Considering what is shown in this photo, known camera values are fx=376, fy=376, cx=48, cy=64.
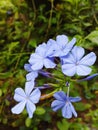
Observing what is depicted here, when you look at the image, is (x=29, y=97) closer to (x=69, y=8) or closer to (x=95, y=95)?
(x=95, y=95)

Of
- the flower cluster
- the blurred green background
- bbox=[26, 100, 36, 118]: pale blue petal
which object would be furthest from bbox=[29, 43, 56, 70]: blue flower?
the blurred green background

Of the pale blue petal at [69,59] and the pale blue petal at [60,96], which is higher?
the pale blue petal at [69,59]

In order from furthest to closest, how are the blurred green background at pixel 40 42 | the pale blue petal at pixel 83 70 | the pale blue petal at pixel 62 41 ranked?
1. the blurred green background at pixel 40 42
2. the pale blue petal at pixel 62 41
3. the pale blue petal at pixel 83 70

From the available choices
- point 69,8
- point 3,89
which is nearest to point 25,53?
point 3,89

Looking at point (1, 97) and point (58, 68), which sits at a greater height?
point (58, 68)

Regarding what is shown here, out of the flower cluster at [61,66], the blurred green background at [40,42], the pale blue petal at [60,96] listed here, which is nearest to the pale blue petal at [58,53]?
the flower cluster at [61,66]

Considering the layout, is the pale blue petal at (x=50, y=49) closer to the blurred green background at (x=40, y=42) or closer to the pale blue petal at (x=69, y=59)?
the pale blue petal at (x=69, y=59)

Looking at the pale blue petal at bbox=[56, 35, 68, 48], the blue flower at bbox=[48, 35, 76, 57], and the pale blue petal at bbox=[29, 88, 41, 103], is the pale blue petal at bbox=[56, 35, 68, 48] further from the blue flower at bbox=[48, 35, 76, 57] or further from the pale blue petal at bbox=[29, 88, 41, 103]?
the pale blue petal at bbox=[29, 88, 41, 103]

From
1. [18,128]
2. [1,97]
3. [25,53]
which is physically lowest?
[18,128]
